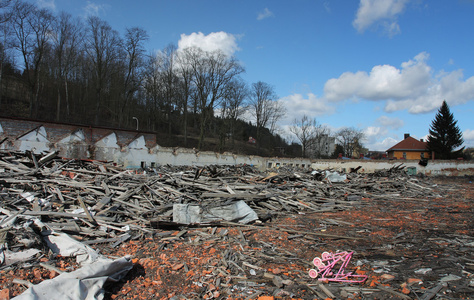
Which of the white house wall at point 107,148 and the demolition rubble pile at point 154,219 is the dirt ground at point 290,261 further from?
the white house wall at point 107,148

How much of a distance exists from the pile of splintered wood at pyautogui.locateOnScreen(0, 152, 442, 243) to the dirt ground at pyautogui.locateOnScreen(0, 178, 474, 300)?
0.89 metres

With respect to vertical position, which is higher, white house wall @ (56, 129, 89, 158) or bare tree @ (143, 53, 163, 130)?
bare tree @ (143, 53, 163, 130)

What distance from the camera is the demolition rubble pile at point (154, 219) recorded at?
12.3 feet

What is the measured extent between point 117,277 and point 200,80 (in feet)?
122

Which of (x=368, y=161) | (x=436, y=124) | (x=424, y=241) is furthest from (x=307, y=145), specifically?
(x=424, y=241)

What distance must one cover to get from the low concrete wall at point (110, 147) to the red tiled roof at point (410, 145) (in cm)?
2485

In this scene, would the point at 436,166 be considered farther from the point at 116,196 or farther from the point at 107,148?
the point at 116,196

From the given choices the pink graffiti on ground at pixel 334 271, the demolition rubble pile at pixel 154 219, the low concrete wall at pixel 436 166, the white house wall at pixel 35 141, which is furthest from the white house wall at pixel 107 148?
the low concrete wall at pixel 436 166

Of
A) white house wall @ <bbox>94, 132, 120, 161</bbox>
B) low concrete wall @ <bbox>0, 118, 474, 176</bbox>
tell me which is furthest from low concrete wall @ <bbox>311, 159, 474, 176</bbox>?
white house wall @ <bbox>94, 132, 120, 161</bbox>

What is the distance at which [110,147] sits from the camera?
18094 millimetres

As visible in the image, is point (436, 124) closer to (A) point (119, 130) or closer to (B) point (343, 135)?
(B) point (343, 135)

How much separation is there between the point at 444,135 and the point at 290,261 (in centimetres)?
4987

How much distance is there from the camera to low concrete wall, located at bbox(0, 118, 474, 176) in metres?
15.1

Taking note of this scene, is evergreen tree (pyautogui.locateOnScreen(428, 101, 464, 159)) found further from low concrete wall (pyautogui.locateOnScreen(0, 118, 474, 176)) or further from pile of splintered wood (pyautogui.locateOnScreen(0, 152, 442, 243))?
pile of splintered wood (pyautogui.locateOnScreen(0, 152, 442, 243))
